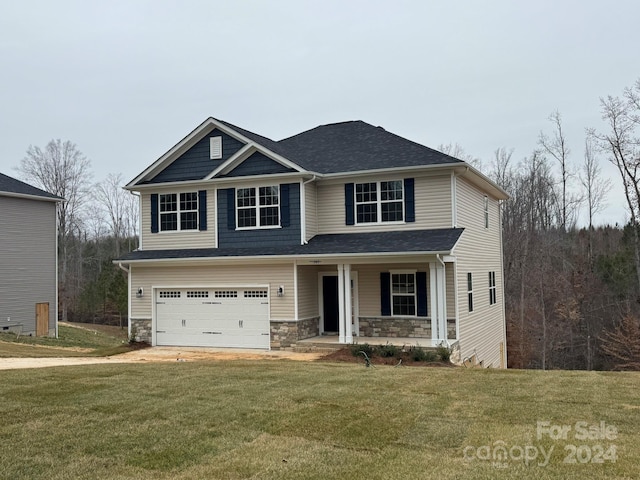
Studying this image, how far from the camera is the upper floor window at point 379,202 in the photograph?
17.8 meters

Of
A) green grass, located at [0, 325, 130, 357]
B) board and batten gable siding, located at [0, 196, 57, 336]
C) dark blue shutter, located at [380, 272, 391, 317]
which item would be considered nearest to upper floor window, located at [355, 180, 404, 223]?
dark blue shutter, located at [380, 272, 391, 317]

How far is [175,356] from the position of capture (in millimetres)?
16688

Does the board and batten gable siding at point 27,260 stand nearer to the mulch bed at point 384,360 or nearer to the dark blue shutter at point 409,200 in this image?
the mulch bed at point 384,360

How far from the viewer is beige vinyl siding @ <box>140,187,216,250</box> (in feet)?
62.8

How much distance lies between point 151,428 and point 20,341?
17.7m

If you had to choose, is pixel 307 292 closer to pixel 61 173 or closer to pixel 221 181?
pixel 221 181

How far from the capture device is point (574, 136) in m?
36.7

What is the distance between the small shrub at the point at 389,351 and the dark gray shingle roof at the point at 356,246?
2.57 meters

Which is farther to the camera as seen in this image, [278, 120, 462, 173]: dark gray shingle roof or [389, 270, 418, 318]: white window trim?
[278, 120, 462, 173]: dark gray shingle roof

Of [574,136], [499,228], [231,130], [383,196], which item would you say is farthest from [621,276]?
[231,130]

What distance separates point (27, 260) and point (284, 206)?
15.0m

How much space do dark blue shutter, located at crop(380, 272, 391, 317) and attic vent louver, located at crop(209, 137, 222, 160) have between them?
22.5 feet

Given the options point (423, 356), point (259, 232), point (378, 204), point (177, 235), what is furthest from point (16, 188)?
point (423, 356)

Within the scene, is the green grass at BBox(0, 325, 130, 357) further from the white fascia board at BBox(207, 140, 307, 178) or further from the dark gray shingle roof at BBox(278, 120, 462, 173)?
the dark gray shingle roof at BBox(278, 120, 462, 173)
